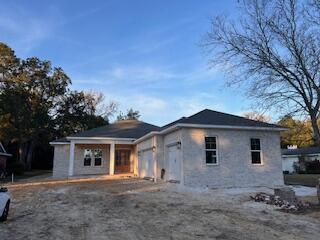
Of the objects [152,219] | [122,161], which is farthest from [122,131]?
[152,219]

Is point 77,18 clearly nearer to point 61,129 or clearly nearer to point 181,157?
point 181,157

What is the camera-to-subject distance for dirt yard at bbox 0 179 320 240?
8023 mm

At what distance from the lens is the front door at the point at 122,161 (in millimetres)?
31406

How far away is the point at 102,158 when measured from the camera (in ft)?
103

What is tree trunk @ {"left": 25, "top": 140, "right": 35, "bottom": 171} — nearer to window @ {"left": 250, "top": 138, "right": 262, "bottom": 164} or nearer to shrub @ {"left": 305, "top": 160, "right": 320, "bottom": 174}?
window @ {"left": 250, "top": 138, "right": 262, "bottom": 164}

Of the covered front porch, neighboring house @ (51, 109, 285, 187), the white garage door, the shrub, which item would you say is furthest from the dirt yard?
the shrub

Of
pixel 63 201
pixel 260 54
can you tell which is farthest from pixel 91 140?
pixel 260 54

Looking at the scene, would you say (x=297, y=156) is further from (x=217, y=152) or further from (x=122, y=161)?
(x=217, y=152)

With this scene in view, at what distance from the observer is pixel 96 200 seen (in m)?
13.7

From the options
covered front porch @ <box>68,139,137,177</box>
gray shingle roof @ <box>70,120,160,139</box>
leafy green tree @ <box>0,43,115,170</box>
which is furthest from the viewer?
leafy green tree @ <box>0,43,115,170</box>

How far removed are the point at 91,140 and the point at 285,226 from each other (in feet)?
70.7

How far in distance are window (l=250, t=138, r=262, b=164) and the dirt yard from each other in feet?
17.2

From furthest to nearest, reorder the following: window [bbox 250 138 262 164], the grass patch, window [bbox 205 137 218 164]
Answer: the grass patch < window [bbox 250 138 262 164] < window [bbox 205 137 218 164]

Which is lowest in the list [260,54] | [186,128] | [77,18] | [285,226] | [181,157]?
[285,226]
